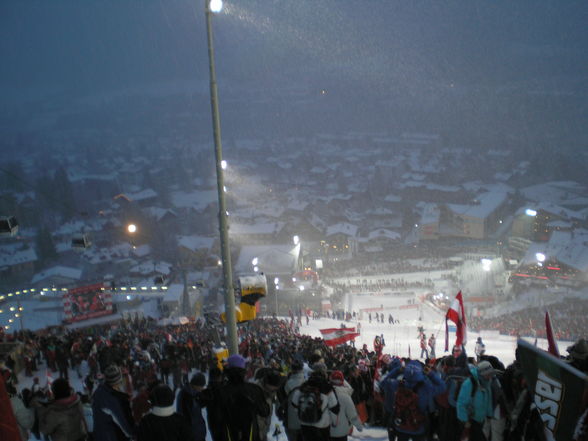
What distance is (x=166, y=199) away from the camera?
82438mm

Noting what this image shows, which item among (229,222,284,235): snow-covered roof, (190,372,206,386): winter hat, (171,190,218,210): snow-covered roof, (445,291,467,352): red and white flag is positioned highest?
(171,190,218,210): snow-covered roof

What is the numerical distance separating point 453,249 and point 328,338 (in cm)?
4256

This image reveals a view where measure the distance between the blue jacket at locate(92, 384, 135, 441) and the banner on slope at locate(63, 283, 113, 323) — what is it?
19453 mm

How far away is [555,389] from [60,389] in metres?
3.45

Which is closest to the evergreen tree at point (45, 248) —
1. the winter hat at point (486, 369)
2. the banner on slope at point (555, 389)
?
the winter hat at point (486, 369)

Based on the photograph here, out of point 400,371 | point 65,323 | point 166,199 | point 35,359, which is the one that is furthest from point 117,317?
point 166,199

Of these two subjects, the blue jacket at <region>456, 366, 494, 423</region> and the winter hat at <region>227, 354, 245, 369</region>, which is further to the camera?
the blue jacket at <region>456, 366, 494, 423</region>

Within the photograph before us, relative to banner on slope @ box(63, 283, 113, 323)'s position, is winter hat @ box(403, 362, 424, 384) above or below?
above

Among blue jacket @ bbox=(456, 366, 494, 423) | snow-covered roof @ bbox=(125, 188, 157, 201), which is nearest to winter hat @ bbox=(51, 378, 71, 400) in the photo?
blue jacket @ bbox=(456, 366, 494, 423)

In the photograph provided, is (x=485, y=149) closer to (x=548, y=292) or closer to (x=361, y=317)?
(x=548, y=292)

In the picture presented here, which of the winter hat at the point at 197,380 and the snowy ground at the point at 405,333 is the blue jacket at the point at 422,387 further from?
the snowy ground at the point at 405,333

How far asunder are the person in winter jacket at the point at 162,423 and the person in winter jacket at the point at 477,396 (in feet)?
7.70

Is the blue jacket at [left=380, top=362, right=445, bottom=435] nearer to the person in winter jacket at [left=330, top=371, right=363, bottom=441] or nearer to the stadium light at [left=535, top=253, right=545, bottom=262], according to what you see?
the person in winter jacket at [left=330, top=371, right=363, bottom=441]

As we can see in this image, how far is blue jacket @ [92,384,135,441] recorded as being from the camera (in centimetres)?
363
